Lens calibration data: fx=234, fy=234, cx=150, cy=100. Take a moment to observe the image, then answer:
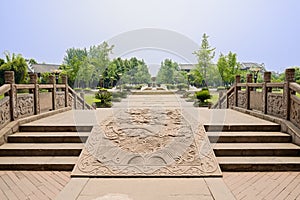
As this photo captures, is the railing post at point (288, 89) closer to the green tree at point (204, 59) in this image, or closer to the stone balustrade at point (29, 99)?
the stone balustrade at point (29, 99)

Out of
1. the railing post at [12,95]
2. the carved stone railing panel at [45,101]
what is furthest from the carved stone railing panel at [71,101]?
the railing post at [12,95]

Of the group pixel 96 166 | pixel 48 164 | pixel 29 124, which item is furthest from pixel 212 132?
pixel 29 124

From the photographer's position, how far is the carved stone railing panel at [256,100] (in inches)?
222

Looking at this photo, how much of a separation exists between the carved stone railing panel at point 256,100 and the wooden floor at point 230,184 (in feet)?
8.43

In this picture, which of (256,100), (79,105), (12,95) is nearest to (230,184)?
(256,100)

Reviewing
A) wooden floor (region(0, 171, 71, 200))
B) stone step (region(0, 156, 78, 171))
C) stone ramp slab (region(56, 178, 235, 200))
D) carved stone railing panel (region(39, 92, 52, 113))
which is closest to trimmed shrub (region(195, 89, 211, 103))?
carved stone railing panel (region(39, 92, 52, 113))

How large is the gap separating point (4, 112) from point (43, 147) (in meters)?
1.15

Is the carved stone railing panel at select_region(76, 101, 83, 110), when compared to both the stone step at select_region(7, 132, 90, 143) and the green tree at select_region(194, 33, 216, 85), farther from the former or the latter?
the green tree at select_region(194, 33, 216, 85)

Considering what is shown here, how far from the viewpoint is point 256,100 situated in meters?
5.92

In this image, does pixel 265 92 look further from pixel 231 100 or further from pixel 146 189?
pixel 146 189

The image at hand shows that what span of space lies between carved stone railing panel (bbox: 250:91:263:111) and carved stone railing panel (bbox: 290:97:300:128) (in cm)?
125

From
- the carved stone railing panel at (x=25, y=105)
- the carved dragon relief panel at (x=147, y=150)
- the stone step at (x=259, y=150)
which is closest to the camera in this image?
the carved dragon relief panel at (x=147, y=150)

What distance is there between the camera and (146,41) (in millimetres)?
5168

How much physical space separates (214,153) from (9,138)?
141 inches
